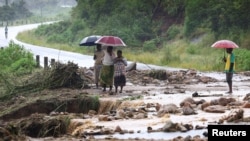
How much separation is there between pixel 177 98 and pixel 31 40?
43793mm

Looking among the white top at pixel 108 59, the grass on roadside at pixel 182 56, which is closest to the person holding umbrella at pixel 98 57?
the white top at pixel 108 59


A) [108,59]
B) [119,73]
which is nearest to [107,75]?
[119,73]

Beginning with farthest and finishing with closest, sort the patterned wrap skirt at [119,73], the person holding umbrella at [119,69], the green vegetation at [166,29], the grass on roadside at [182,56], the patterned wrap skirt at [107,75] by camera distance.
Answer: the green vegetation at [166,29] < the grass on roadside at [182,56] < the patterned wrap skirt at [107,75] < the patterned wrap skirt at [119,73] < the person holding umbrella at [119,69]

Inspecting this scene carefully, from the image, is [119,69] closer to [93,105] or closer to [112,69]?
A: [112,69]

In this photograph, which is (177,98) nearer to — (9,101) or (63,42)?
(9,101)

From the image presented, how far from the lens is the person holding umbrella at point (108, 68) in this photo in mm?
18703

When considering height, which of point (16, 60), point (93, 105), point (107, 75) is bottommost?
point (93, 105)

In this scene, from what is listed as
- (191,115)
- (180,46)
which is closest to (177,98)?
(191,115)

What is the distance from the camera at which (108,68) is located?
1891 centimetres

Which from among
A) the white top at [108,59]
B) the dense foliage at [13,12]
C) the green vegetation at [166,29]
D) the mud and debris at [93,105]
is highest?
the dense foliage at [13,12]

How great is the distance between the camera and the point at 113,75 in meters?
19.1

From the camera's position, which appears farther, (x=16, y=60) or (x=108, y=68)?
(x=16, y=60)

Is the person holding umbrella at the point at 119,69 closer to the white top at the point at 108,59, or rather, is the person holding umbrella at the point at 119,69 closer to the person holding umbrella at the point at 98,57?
the white top at the point at 108,59

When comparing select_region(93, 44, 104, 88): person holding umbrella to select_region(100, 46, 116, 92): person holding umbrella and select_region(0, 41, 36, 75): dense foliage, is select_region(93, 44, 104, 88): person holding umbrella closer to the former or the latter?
select_region(100, 46, 116, 92): person holding umbrella
